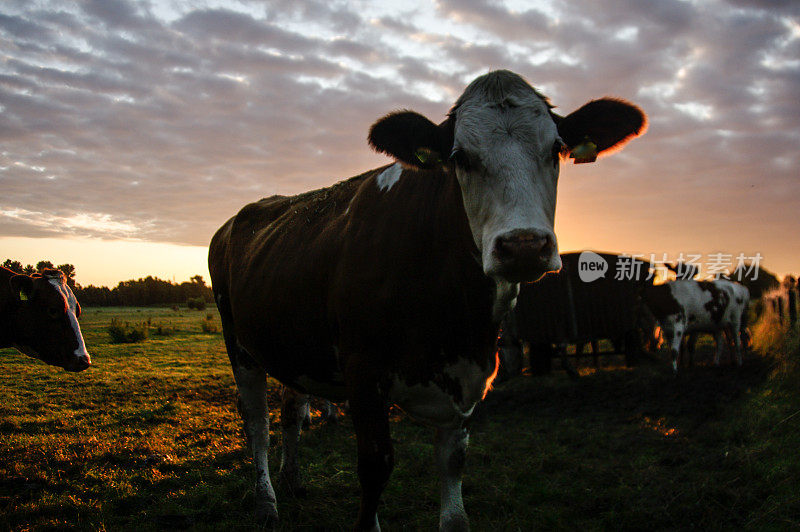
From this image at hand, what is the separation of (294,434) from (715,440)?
5007 millimetres

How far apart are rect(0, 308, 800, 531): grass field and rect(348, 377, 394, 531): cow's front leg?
1357mm

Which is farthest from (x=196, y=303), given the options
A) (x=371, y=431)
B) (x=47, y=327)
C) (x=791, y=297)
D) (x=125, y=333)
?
(x=371, y=431)

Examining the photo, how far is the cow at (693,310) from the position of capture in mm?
12734

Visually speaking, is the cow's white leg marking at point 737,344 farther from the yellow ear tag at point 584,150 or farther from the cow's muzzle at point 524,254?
the cow's muzzle at point 524,254

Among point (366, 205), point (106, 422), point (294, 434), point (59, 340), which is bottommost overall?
point (106, 422)

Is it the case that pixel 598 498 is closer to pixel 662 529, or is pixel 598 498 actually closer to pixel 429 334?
pixel 662 529

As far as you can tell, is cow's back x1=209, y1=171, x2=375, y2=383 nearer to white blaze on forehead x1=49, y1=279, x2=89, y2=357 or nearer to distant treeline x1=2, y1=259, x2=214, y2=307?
white blaze on forehead x1=49, y1=279, x2=89, y2=357

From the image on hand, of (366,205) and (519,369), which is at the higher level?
(366,205)

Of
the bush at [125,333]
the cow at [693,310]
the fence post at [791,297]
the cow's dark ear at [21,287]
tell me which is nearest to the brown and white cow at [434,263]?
the cow's dark ear at [21,287]

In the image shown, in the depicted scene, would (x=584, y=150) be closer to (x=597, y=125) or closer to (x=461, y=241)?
(x=597, y=125)

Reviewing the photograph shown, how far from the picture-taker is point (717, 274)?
15.9 m

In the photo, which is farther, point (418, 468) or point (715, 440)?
point (715, 440)

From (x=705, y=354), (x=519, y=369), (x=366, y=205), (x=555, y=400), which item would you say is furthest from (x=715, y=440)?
(x=705, y=354)

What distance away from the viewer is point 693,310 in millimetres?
13094
